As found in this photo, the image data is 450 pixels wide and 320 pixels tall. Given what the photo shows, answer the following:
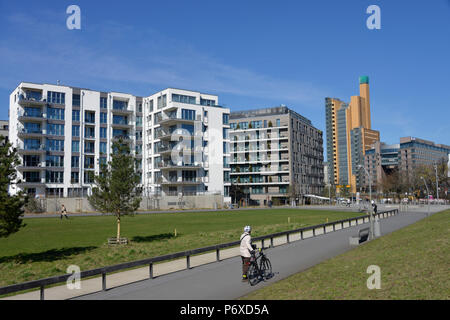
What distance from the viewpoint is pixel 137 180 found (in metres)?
23.7

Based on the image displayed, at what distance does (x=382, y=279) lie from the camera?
10.6 m

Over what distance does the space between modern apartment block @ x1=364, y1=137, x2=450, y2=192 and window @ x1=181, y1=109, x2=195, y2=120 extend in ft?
426

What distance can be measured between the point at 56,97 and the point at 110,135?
11239mm

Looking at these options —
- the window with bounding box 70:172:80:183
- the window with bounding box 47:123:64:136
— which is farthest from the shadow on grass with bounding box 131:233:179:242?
the window with bounding box 47:123:64:136

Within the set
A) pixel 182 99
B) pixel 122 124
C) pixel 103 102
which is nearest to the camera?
pixel 103 102

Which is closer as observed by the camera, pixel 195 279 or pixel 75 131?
pixel 195 279

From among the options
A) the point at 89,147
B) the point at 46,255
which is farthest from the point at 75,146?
the point at 46,255

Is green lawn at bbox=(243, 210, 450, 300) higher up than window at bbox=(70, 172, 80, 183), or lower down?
lower down

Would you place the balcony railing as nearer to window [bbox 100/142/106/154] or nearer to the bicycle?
window [bbox 100/142/106/154]

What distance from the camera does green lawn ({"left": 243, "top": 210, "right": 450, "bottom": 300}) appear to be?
30.3ft

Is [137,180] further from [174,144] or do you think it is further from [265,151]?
[265,151]

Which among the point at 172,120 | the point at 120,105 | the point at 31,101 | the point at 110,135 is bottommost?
the point at 110,135

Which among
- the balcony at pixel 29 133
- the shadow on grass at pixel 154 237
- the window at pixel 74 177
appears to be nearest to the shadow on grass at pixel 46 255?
the shadow on grass at pixel 154 237

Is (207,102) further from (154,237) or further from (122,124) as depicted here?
(154,237)
